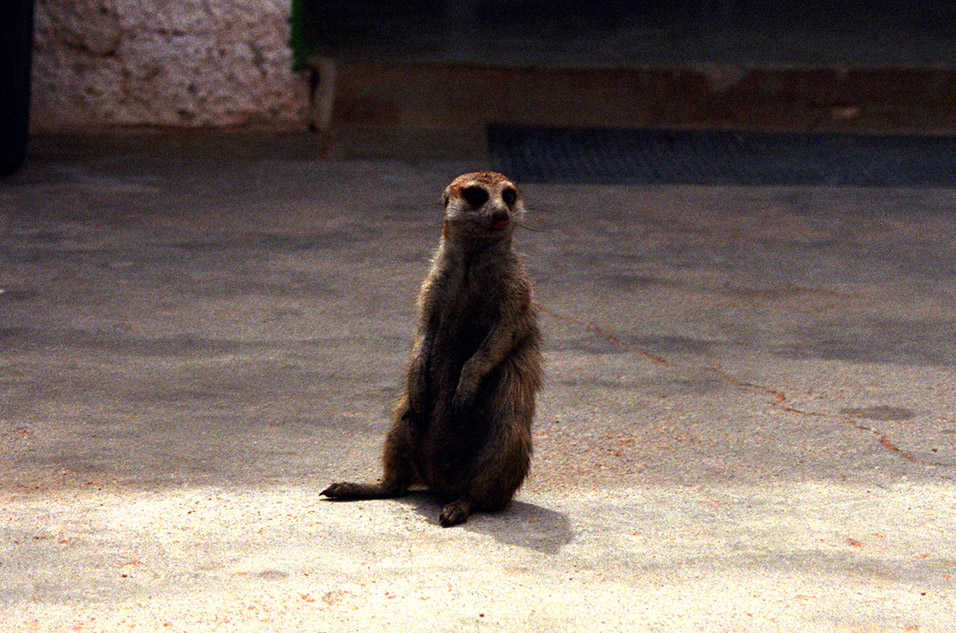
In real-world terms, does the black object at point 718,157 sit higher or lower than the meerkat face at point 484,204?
lower

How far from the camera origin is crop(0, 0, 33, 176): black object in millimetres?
7539

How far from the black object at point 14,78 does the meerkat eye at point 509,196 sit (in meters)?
5.07

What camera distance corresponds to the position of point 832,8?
11.0m

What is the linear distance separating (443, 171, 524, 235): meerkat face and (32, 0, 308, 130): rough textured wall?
5.62m

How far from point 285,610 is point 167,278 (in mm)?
3436

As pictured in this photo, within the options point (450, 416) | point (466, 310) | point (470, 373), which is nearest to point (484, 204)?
point (466, 310)

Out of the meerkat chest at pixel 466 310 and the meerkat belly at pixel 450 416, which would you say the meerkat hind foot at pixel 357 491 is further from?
the meerkat chest at pixel 466 310

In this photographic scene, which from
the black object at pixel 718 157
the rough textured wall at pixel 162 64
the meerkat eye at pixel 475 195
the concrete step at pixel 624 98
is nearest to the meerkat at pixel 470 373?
the meerkat eye at pixel 475 195

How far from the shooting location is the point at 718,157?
8.40 metres

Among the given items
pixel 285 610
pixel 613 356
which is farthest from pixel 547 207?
pixel 285 610

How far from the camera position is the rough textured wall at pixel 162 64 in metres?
8.67

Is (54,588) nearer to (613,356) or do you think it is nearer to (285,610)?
(285,610)

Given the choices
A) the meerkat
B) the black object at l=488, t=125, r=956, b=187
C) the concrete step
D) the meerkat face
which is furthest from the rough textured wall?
the meerkat face

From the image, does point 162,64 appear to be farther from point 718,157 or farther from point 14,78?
point 718,157
